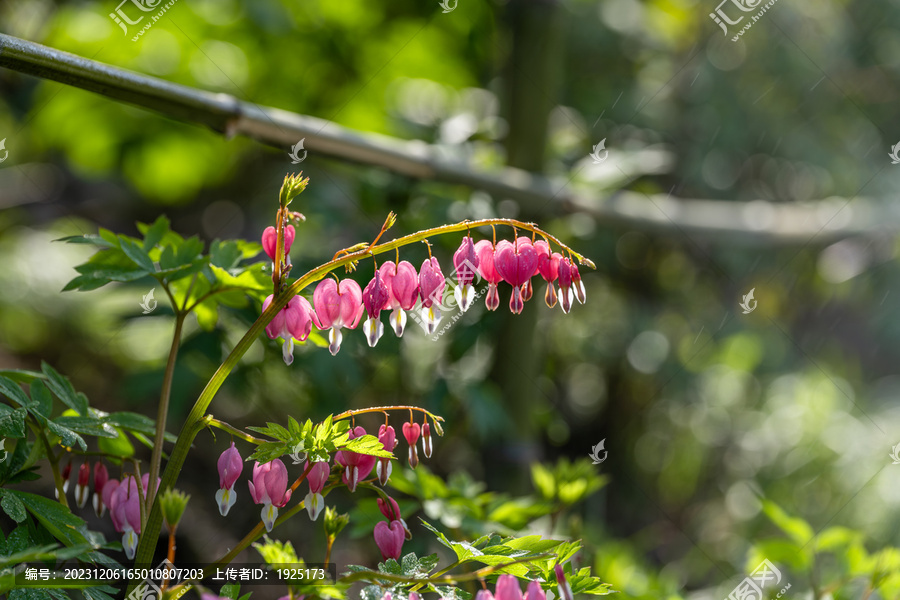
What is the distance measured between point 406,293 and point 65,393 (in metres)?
0.37

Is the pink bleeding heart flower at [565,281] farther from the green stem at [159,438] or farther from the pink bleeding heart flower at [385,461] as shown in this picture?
the green stem at [159,438]

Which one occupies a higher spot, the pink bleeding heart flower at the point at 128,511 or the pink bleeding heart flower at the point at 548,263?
the pink bleeding heart flower at the point at 548,263

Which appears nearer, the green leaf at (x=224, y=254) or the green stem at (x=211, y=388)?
the green stem at (x=211, y=388)

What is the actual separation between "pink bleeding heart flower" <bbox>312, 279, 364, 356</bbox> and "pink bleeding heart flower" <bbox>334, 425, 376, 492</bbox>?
8 cm

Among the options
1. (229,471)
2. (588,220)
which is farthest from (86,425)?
(588,220)

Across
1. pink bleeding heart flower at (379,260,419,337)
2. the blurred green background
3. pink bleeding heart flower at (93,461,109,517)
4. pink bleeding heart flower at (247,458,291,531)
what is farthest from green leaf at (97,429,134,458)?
the blurred green background

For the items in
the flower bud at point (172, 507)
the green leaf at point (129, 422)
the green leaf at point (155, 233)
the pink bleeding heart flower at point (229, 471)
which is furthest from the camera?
the green leaf at point (155, 233)

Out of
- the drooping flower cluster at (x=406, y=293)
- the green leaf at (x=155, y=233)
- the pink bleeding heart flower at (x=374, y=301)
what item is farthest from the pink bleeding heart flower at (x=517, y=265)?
the green leaf at (x=155, y=233)

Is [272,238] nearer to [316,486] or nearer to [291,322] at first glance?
[291,322]

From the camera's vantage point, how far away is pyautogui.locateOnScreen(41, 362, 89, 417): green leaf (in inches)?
25.4

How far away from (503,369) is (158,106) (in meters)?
0.99

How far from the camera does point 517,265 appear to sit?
0.59m

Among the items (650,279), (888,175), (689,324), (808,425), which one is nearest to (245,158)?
(650,279)

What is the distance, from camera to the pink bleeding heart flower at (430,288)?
574 millimetres
